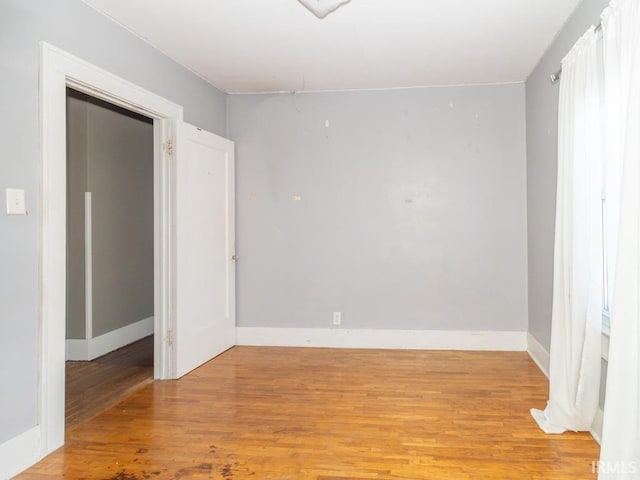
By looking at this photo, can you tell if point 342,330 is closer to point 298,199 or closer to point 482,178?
point 298,199

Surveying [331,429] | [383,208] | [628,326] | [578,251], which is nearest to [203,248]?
[383,208]

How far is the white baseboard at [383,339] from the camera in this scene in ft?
14.8

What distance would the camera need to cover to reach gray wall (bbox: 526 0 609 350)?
136 inches

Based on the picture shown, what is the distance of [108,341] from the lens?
183 inches

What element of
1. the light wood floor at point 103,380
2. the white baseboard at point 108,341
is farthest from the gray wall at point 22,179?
the white baseboard at point 108,341

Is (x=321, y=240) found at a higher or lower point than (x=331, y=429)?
higher

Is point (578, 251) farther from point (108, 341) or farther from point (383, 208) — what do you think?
point (108, 341)

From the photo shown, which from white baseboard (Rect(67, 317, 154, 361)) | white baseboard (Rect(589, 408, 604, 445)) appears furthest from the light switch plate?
white baseboard (Rect(589, 408, 604, 445))

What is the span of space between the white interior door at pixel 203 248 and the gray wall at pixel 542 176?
282 cm

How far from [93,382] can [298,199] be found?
245 centimetres

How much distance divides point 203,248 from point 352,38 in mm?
2102

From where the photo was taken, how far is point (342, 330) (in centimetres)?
470

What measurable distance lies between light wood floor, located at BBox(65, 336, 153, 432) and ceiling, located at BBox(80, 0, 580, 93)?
101 inches

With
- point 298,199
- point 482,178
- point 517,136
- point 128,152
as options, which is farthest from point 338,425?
point 128,152
